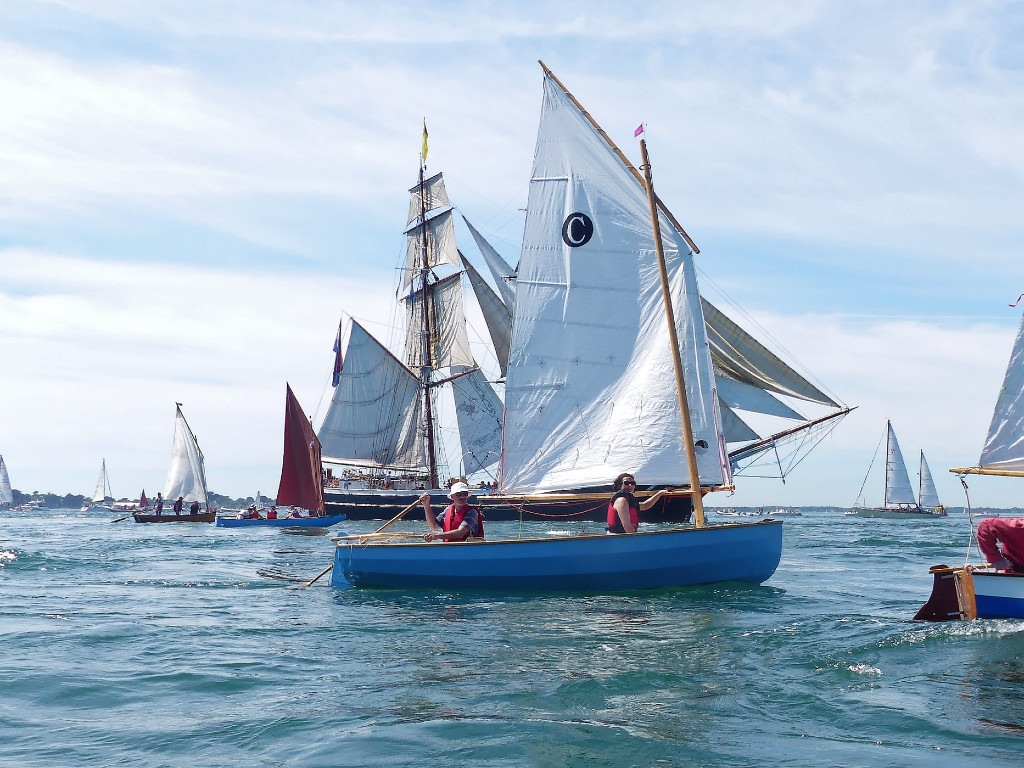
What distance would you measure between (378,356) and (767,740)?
63396 mm

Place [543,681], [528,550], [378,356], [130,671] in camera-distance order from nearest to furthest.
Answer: [543,681], [130,671], [528,550], [378,356]

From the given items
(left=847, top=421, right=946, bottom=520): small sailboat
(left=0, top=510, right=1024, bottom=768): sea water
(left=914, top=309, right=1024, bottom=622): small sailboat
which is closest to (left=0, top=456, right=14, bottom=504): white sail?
(left=847, top=421, right=946, bottom=520): small sailboat

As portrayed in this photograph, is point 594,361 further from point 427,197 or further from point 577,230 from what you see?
point 427,197

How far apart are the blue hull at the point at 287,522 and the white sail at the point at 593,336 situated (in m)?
41.3

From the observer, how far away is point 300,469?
6059 cm

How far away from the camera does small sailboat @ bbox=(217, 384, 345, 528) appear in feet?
192

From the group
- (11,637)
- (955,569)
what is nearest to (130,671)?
(11,637)

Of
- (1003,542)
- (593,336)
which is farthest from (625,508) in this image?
(1003,542)

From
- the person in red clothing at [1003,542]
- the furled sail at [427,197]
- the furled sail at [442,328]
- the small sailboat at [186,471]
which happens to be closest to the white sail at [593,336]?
the person in red clothing at [1003,542]

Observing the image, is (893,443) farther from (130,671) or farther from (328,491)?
(130,671)

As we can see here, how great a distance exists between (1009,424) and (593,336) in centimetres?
951

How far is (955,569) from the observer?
13.8 metres

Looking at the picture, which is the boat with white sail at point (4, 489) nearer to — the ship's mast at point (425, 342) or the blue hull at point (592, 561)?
the ship's mast at point (425, 342)

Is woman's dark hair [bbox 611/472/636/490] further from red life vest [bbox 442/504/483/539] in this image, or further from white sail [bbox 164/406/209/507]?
white sail [bbox 164/406/209/507]
